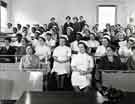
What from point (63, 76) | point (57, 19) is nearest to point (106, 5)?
point (57, 19)

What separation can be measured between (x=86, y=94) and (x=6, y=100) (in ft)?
11.1

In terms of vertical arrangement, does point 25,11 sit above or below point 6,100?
above

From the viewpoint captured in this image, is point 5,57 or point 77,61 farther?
point 5,57

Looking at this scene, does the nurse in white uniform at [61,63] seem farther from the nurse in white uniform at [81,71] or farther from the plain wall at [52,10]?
the plain wall at [52,10]

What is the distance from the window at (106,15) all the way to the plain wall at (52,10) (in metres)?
0.25

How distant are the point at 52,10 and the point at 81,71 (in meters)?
11.1

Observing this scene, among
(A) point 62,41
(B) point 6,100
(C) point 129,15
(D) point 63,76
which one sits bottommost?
(B) point 6,100

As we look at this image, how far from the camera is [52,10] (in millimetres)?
17047

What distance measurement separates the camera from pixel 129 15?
16.7 meters

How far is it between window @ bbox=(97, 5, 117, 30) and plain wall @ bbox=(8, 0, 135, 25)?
0.25 meters

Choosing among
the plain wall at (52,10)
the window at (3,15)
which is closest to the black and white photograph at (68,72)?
the window at (3,15)

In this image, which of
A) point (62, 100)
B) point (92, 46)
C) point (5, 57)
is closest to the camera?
point (62, 100)

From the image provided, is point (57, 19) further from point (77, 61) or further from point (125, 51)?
point (77, 61)

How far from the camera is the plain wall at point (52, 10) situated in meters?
16.8
